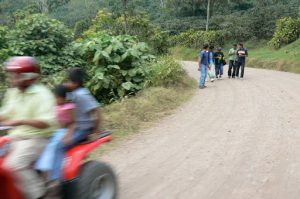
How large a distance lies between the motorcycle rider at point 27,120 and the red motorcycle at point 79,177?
94 millimetres

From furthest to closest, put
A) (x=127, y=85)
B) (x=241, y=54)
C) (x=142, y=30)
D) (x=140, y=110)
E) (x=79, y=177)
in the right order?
(x=142, y=30) → (x=241, y=54) → (x=127, y=85) → (x=140, y=110) → (x=79, y=177)

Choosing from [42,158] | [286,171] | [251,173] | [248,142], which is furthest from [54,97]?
[248,142]

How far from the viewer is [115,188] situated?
4.84 m

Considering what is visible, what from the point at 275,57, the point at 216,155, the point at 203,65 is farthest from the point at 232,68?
the point at 216,155

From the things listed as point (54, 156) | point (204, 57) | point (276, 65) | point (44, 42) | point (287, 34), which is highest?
point (44, 42)

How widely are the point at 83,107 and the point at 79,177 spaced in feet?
2.47

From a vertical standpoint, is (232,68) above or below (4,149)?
below

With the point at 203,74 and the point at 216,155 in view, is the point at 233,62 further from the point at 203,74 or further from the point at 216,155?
the point at 216,155

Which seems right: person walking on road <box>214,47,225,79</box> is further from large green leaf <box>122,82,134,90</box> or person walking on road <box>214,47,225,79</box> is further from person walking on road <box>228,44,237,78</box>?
large green leaf <box>122,82,134,90</box>

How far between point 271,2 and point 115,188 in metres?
43.0

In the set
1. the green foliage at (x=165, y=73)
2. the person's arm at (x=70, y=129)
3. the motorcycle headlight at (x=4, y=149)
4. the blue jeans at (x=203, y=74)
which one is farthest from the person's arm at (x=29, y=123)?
the blue jeans at (x=203, y=74)

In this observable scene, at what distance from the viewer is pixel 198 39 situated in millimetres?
39062

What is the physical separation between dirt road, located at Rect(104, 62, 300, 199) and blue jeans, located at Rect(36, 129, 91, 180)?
1451 millimetres

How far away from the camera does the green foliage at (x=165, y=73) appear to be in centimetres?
1328
